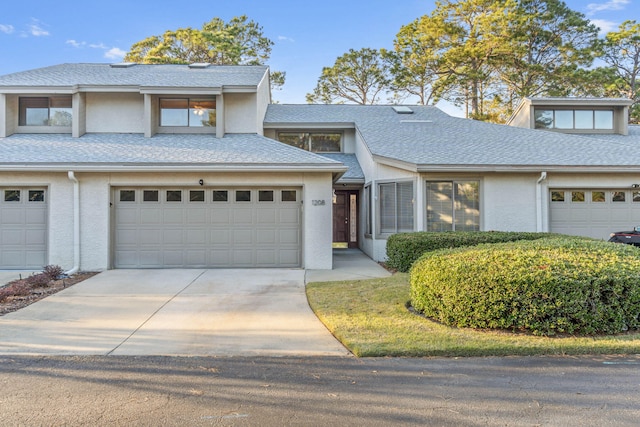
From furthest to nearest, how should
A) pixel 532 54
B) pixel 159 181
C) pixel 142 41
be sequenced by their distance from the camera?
pixel 142 41 < pixel 532 54 < pixel 159 181

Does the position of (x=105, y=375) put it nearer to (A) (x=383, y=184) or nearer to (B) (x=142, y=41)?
(A) (x=383, y=184)

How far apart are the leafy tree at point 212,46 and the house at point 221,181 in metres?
13.8

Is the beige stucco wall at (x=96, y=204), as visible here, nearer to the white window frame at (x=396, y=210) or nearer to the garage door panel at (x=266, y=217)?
the garage door panel at (x=266, y=217)

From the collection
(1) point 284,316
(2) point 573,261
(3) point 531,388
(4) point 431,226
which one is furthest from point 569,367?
(4) point 431,226

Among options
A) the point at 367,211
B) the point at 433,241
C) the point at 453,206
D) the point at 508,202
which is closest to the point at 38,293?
Answer: the point at 433,241

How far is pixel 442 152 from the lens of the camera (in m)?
11.7

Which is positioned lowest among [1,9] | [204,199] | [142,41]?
[204,199]

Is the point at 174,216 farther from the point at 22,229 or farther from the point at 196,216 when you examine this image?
the point at 22,229

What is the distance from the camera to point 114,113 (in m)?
12.6

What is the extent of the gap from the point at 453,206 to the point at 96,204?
31.6 feet

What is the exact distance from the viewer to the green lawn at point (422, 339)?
445 cm

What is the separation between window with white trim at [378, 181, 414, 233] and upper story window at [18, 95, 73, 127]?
10.3 m

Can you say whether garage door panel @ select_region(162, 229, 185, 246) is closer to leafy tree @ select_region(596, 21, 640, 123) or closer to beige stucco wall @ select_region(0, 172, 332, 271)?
beige stucco wall @ select_region(0, 172, 332, 271)

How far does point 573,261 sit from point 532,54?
972 inches
